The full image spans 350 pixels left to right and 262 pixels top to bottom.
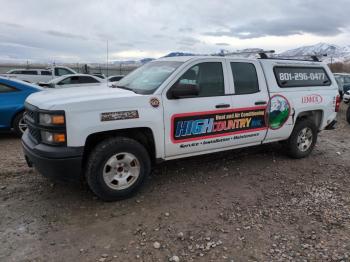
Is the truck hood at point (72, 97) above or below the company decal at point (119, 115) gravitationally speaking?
above

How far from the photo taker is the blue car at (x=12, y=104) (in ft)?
22.9

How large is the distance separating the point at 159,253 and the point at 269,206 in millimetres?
1743

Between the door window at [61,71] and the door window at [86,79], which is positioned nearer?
the door window at [86,79]

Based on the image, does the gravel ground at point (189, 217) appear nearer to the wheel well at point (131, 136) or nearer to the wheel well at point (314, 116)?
the wheel well at point (131, 136)

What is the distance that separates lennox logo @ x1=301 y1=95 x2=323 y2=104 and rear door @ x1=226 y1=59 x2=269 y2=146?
991 millimetres

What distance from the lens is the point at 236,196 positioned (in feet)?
14.9

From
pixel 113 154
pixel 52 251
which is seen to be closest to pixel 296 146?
pixel 113 154

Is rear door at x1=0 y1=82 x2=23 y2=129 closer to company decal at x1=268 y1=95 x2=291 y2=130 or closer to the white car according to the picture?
company decal at x1=268 y1=95 x2=291 y2=130

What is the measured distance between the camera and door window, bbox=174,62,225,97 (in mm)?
4695

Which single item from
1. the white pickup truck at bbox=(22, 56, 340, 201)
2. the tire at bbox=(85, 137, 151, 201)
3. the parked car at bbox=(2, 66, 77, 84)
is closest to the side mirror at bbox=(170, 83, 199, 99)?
the white pickup truck at bbox=(22, 56, 340, 201)

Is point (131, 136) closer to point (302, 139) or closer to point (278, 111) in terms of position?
point (278, 111)

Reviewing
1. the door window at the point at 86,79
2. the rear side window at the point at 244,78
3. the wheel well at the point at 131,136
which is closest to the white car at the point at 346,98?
the door window at the point at 86,79

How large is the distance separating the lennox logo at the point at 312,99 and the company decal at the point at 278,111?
45cm

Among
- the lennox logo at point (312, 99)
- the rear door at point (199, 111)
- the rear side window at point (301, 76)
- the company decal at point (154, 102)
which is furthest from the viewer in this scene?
the lennox logo at point (312, 99)
